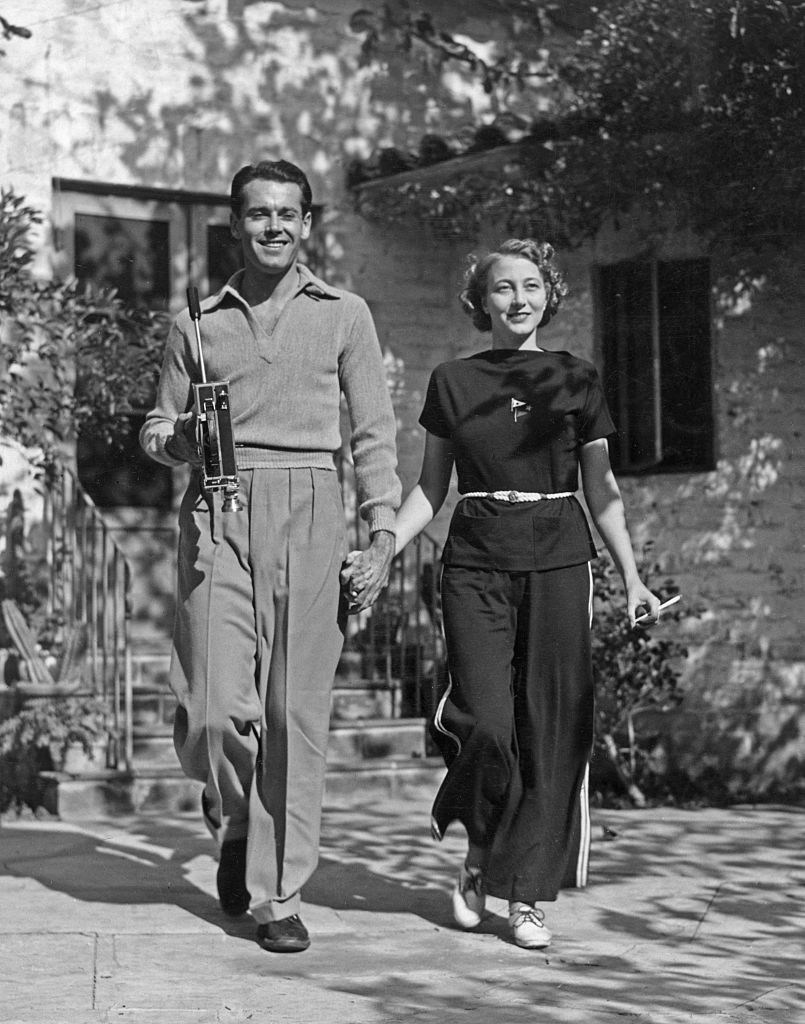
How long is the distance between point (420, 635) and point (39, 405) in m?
2.40

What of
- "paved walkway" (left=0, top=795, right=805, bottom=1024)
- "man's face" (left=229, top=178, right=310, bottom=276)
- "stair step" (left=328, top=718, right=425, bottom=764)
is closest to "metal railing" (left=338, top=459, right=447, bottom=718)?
"stair step" (left=328, top=718, right=425, bottom=764)

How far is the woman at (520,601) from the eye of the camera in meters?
4.88

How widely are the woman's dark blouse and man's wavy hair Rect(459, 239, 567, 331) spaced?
219 millimetres

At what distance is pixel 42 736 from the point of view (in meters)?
8.16

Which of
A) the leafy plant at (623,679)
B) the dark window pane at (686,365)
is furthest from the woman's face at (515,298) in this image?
the dark window pane at (686,365)

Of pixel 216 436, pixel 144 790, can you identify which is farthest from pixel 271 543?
pixel 144 790

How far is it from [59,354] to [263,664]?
402cm

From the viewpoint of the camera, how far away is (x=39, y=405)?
8.34 m

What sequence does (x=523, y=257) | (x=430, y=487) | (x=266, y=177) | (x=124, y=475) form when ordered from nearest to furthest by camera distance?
(x=266, y=177) < (x=523, y=257) < (x=430, y=487) < (x=124, y=475)

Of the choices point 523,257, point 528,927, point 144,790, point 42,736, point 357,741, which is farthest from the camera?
point 357,741

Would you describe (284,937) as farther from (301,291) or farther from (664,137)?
(664,137)

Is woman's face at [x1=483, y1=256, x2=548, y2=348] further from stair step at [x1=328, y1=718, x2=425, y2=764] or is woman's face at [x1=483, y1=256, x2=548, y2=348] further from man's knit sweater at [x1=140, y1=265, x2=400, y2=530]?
stair step at [x1=328, y1=718, x2=425, y2=764]

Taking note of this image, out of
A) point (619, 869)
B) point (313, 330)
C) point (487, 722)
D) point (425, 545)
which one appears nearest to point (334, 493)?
point (313, 330)

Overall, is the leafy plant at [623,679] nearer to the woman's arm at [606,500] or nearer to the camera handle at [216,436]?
the woman's arm at [606,500]
